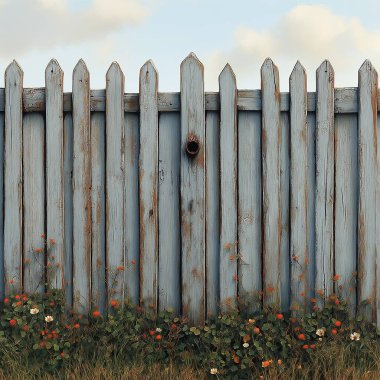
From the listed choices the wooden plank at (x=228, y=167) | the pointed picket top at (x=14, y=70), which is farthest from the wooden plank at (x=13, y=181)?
the wooden plank at (x=228, y=167)

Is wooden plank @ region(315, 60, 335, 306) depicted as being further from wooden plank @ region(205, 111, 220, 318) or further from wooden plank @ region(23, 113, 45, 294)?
wooden plank @ region(23, 113, 45, 294)

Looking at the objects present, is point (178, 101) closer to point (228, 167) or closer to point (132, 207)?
point (228, 167)

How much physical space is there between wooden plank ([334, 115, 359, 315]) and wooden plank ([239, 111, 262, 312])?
605 millimetres

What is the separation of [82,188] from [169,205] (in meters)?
0.66

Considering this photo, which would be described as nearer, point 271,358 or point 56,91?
point 271,358

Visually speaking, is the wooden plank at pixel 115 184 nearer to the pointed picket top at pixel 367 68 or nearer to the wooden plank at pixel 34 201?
the wooden plank at pixel 34 201

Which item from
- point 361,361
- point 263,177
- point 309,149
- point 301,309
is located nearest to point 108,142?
point 263,177

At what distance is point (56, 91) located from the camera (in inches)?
199

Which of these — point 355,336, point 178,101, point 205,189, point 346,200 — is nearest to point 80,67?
point 178,101

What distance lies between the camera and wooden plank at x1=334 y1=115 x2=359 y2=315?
5.05 m

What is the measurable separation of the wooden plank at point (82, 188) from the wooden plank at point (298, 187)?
4.97 ft

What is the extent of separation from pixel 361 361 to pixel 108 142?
2.42 meters

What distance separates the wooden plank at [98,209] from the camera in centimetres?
502

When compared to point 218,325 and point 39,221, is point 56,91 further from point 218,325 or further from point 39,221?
point 218,325
